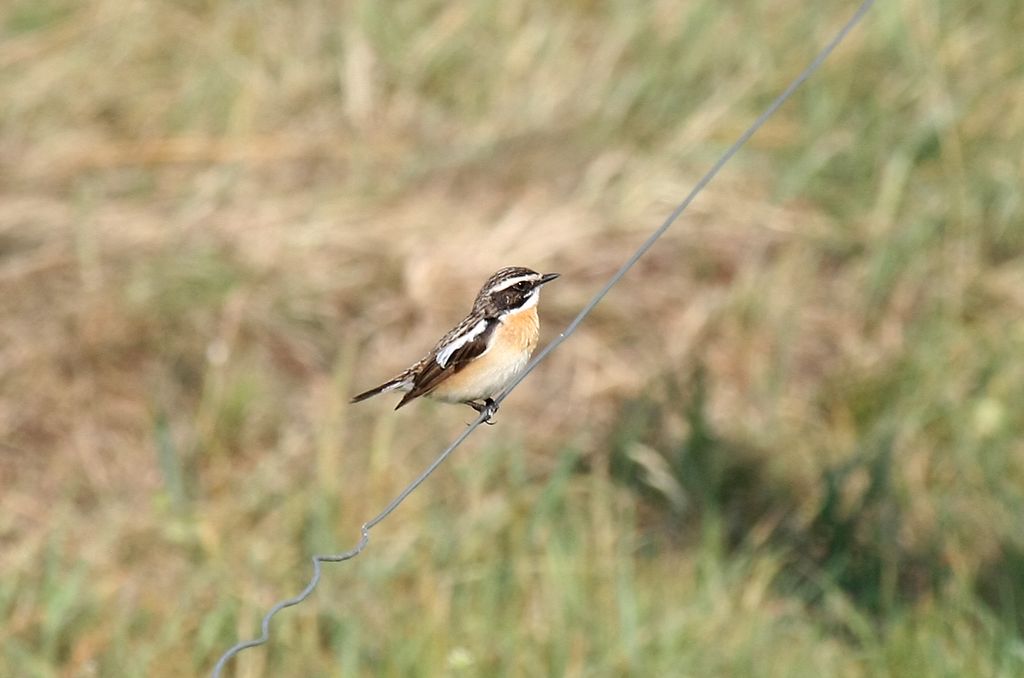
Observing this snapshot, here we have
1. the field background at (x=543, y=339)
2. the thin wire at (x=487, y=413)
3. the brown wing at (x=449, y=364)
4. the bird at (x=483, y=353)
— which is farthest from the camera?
the field background at (x=543, y=339)

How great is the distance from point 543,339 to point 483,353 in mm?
4063

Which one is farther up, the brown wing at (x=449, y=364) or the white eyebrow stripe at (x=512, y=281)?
the brown wing at (x=449, y=364)

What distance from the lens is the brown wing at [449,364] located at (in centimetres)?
358

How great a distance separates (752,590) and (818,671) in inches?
19.1

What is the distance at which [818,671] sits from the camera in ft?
18.8

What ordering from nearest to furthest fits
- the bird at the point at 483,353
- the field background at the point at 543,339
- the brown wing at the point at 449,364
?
the bird at the point at 483,353
the brown wing at the point at 449,364
the field background at the point at 543,339

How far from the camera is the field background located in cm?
600

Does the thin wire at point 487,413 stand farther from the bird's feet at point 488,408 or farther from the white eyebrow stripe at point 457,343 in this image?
the white eyebrow stripe at point 457,343

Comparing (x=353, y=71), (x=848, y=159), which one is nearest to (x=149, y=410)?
(x=353, y=71)

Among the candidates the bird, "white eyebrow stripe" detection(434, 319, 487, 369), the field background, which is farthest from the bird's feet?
the field background

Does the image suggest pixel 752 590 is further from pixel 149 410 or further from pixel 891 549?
pixel 149 410

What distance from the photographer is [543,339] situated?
7.67 meters

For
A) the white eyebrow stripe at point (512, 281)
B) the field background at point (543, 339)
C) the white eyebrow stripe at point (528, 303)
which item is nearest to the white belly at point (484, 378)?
the white eyebrow stripe at point (528, 303)

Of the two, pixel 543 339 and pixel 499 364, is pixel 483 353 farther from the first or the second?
pixel 543 339
